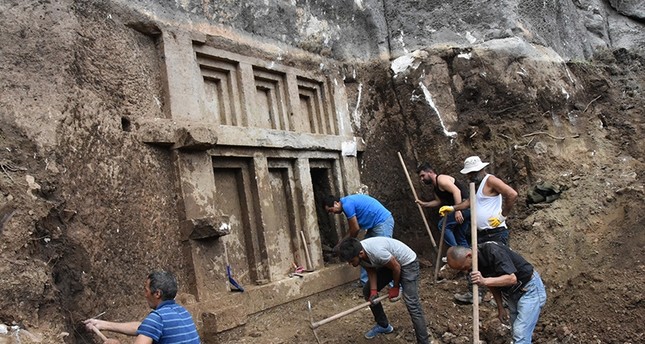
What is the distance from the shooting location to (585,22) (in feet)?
34.1

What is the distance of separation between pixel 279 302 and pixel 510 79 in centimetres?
462

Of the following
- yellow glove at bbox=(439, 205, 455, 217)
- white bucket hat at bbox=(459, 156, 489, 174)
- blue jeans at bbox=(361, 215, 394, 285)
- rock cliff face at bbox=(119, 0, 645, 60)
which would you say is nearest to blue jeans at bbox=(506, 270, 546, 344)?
white bucket hat at bbox=(459, 156, 489, 174)

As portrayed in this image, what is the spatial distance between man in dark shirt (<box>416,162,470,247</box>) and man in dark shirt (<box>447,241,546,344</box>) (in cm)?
220

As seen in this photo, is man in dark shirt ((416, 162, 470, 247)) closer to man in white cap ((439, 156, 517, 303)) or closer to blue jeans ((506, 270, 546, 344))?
man in white cap ((439, 156, 517, 303))

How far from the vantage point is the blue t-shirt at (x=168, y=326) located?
3350 millimetres

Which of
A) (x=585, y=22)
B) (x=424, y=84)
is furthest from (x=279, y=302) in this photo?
(x=585, y=22)

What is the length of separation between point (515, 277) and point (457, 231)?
2783 mm

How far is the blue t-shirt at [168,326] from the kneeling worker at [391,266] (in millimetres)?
1821

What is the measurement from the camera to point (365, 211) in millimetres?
6777

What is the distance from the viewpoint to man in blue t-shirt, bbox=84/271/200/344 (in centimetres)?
336

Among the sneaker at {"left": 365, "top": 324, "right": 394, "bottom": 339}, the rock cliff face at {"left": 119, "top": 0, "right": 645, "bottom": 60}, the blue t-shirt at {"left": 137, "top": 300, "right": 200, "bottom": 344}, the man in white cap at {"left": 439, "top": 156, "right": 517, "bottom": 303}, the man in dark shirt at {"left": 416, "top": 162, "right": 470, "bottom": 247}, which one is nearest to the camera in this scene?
the blue t-shirt at {"left": 137, "top": 300, "right": 200, "bottom": 344}

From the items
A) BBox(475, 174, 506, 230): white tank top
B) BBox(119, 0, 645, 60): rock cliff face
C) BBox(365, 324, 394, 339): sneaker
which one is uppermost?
BBox(119, 0, 645, 60): rock cliff face

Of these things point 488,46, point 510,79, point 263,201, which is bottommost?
point 263,201

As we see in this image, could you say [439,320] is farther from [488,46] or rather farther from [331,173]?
[488,46]
